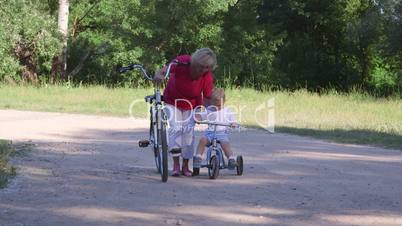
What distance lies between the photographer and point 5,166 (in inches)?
296

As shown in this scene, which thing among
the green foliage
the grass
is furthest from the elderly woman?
the green foliage

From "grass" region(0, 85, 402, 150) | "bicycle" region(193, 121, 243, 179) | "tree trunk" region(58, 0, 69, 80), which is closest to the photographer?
"bicycle" region(193, 121, 243, 179)

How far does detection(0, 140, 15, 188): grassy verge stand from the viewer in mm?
6800

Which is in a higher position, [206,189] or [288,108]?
[288,108]

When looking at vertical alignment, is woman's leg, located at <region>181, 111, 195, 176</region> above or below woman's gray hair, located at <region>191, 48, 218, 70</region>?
below

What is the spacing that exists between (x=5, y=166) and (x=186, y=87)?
7.22 ft

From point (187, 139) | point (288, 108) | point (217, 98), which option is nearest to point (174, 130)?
point (187, 139)

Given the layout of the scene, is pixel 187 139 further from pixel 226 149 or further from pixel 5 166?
pixel 5 166

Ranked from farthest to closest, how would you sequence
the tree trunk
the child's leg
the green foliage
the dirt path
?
the tree trunk → the green foliage → the child's leg → the dirt path

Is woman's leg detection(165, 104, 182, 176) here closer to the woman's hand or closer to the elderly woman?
the elderly woman

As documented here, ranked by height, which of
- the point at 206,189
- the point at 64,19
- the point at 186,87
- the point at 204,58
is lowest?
the point at 206,189

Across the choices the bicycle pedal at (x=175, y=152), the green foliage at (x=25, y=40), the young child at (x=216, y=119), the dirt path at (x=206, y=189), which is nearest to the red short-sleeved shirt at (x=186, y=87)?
the young child at (x=216, y=119)

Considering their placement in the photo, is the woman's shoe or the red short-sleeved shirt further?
the woman's shoe

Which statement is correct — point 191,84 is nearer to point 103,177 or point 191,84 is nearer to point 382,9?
point 103,177
